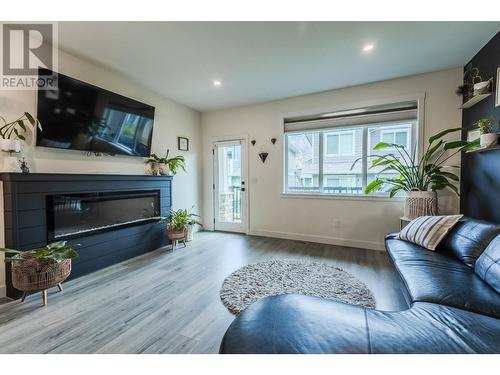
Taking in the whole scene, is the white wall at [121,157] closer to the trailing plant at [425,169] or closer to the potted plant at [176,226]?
the potted plant at [176,226]

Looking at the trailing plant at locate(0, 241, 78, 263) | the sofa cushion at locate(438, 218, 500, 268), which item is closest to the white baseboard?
the sofa cushion at locate(438, 218, 500, 268)

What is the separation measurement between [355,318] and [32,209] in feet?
9.12

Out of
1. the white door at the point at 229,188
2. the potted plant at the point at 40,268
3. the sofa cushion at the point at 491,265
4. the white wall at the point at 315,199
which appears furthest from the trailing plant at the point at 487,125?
the potted plant at the point at 40,268

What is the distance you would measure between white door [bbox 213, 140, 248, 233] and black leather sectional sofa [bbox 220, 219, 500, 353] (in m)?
3.24

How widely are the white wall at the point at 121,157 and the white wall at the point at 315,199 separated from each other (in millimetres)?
361

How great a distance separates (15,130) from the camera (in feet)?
6.73

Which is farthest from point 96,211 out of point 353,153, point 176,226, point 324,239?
point 353,153

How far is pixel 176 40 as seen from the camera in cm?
222

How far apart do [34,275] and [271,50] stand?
10.1 feet

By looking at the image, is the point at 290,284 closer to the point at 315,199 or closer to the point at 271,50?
the point at 315,199

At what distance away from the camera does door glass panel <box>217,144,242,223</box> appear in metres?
4.54
